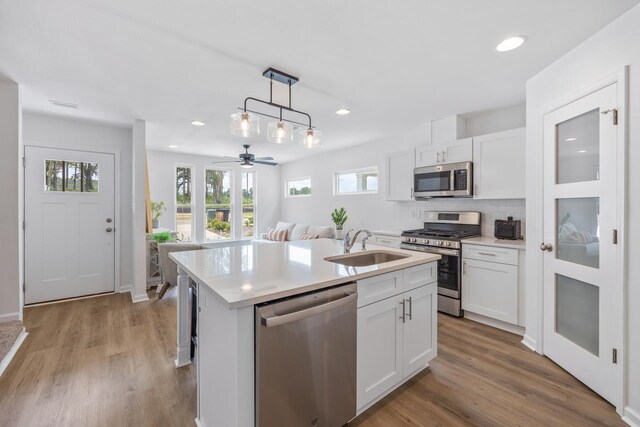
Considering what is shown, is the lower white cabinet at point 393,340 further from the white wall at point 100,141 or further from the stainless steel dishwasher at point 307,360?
the white wall at point 100,141

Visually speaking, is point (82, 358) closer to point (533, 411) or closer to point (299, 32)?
point (299, 32)

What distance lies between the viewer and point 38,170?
12.5ft

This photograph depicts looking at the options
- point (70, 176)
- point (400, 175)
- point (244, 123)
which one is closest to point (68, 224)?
point (70, 176)

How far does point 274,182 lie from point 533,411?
6759mm

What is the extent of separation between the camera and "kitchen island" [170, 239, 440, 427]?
1231 mm

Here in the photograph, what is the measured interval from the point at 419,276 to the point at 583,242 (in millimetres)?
1246

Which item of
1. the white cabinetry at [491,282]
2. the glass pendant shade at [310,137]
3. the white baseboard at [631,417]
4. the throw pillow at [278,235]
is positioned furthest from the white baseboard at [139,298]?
the white baseboard at [631,417]

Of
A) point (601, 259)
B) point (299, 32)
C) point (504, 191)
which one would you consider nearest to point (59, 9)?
point (299, 32)

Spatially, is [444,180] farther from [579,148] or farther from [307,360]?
[307,360]

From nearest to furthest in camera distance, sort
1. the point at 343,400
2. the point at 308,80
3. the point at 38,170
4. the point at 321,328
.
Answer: the point at 321,328
the point at 343,400
the point at 308,80
the point at 38,170

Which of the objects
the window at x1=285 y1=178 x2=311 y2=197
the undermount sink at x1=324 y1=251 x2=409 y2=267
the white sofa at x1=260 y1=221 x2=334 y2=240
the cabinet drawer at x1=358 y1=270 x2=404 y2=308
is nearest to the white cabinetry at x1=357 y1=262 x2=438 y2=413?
the cabinet drawer at x1=358 y1=270 x2=404 y2=308

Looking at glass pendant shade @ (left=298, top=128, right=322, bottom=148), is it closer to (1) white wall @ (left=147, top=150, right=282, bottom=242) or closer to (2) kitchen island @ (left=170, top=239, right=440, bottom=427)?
(2) kitchen island @ (left=170, top=239, right=440, bottom=427)

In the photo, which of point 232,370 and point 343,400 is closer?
point 232,370

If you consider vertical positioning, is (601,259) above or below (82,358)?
above
